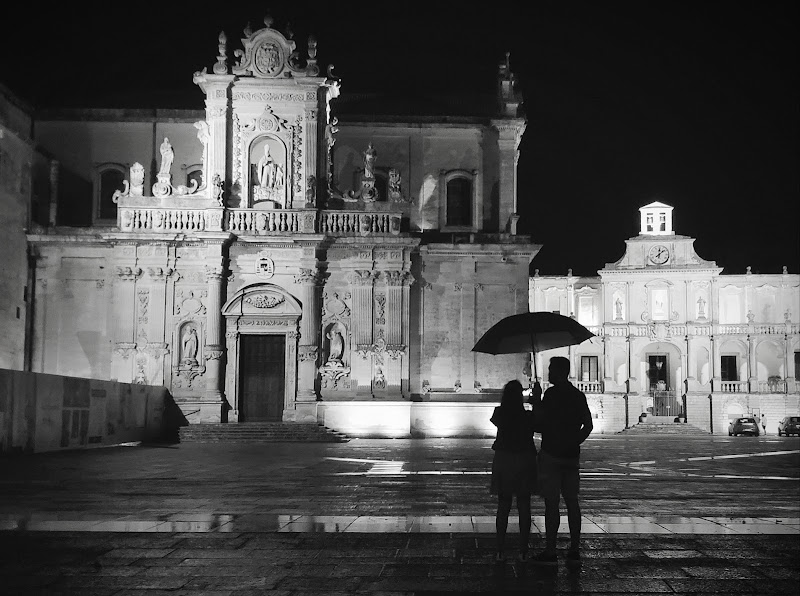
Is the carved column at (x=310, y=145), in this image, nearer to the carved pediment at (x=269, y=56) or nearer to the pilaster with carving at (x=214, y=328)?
the carved pediment at (x=269, y=56)

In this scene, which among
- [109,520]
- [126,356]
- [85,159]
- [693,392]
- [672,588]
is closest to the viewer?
[672,588]

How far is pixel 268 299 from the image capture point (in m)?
38.6

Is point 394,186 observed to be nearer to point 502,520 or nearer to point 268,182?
point 268,182

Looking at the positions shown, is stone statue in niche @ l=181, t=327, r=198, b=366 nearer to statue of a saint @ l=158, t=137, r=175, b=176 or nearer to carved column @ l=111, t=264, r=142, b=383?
carved column @ l=111, t=264, r=142, b=383

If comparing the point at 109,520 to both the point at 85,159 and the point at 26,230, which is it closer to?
the point at 26,230

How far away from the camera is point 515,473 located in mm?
9344

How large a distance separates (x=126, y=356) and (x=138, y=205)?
619 cm

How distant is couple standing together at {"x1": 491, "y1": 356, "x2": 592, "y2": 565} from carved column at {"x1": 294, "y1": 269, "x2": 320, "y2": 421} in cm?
2860

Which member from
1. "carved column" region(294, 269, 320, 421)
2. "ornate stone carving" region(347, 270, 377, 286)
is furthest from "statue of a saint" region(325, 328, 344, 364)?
"ornate stone carving" region(347, 270, 377, 286)

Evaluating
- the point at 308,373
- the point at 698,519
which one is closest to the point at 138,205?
the point at 308,373

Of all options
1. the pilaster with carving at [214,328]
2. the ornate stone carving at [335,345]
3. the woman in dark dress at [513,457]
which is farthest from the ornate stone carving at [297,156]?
the woman in dark dress at [513,457]

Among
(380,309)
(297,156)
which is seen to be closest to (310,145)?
(297,156)

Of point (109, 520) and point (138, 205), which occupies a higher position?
point (138, 205)

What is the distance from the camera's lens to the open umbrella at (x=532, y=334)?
36.7 ft
